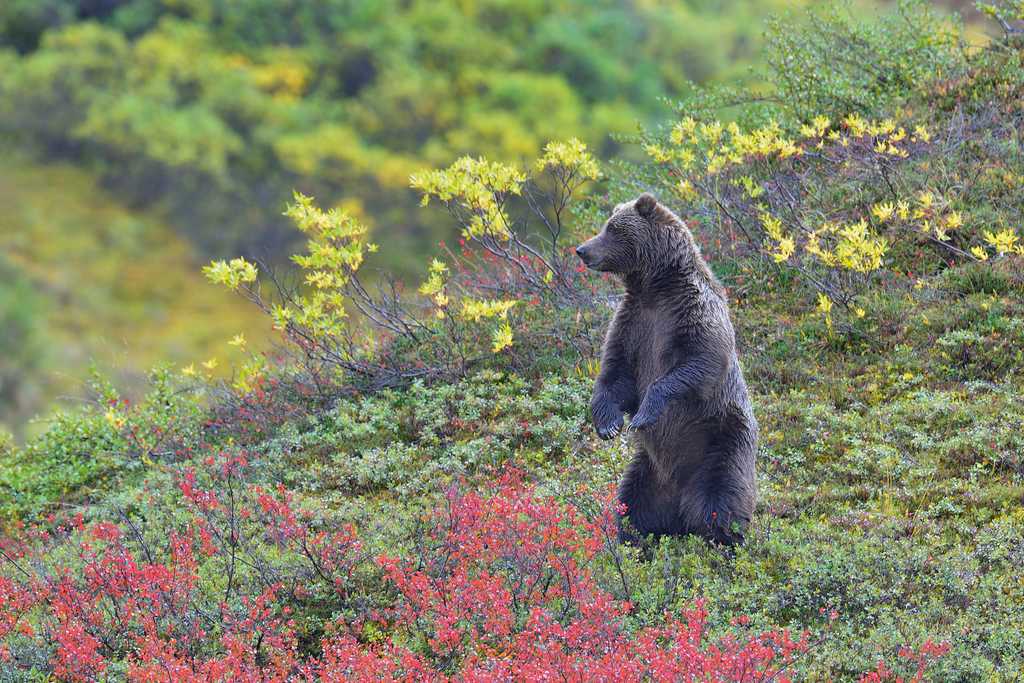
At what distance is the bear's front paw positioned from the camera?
22.9ft

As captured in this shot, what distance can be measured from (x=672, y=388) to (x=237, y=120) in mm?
39445

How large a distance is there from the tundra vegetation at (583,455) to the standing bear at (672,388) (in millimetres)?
260

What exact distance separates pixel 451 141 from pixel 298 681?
121 ft

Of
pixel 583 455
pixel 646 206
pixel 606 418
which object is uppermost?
pixel 646 206

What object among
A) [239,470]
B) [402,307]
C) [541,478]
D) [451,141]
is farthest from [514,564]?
[451,141]

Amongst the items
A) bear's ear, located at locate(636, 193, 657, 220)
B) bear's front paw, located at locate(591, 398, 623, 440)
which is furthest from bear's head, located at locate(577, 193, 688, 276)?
bear's front paw, located at locate(591, 398, 623, 440)

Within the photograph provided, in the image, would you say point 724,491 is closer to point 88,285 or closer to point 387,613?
point 387,613

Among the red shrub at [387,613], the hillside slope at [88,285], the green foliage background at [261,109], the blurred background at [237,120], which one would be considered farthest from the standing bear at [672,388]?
the hillside slope at [88,285]

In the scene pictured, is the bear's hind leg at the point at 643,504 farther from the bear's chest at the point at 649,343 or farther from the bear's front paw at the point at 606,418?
the bear's chest at the point at 649,343

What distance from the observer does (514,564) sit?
6.36 meters

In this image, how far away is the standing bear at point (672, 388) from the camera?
6719 millimetres

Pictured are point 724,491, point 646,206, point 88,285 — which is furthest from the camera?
point 88,285

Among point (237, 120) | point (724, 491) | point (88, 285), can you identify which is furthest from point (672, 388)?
point (237, 120)

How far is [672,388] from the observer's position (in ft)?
21.7
